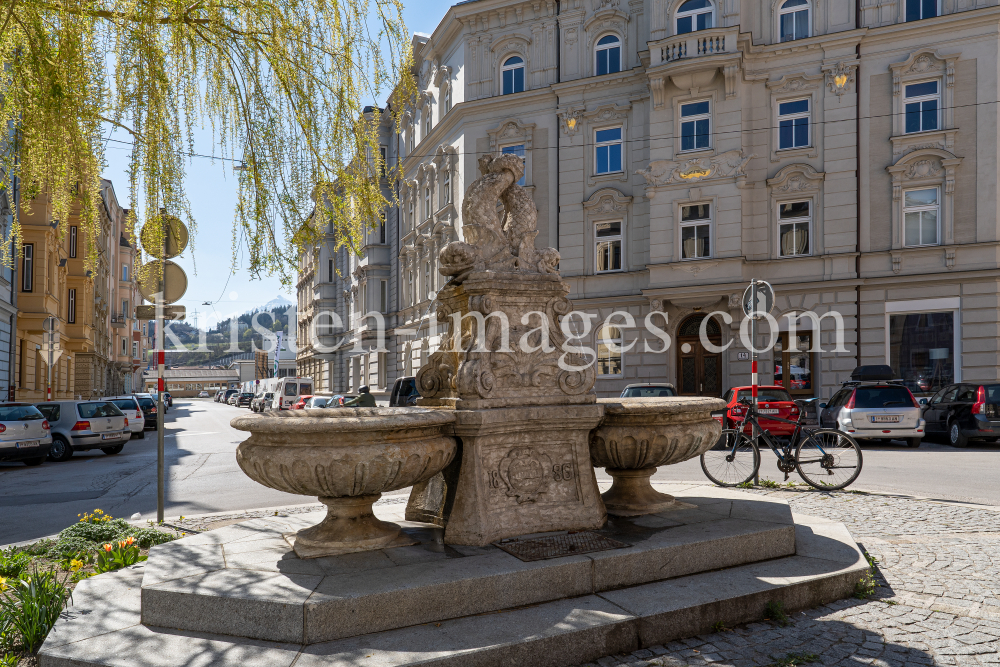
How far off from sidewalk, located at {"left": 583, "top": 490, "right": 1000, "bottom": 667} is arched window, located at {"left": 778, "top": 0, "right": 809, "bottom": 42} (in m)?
20.2

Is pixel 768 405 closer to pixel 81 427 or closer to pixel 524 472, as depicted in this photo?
pixel 524 472

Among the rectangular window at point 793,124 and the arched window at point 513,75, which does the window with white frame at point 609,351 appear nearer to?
the rectangular window at point 793,124

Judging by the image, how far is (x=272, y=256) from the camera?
18.1 ft

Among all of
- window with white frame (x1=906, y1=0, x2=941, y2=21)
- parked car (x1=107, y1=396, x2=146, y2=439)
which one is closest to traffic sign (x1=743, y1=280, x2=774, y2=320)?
window with white frame (x1=906, y1=0, x2=941, y2=21)

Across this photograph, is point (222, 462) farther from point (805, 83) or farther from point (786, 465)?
point (805, 83)

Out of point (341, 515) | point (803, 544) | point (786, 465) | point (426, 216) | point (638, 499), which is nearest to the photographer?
point (341, 515)

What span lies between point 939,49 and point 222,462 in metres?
22.3

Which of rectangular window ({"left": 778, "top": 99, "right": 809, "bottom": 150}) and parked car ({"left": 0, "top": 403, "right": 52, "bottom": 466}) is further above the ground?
rectangular window ({"left": 778, "top": 99, "right": 809, "bottom": 150})

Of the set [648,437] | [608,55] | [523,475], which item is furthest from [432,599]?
Result: [608,55]

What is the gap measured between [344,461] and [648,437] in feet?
8.06

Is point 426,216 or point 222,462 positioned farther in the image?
point 426,216

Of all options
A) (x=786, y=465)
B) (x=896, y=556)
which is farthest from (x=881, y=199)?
(x=896, y=556)

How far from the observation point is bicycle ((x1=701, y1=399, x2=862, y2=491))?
8867mm

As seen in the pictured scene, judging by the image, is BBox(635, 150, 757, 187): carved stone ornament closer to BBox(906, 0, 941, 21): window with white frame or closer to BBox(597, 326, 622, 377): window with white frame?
BBox(597, 326, 622, 377): window with white frame
